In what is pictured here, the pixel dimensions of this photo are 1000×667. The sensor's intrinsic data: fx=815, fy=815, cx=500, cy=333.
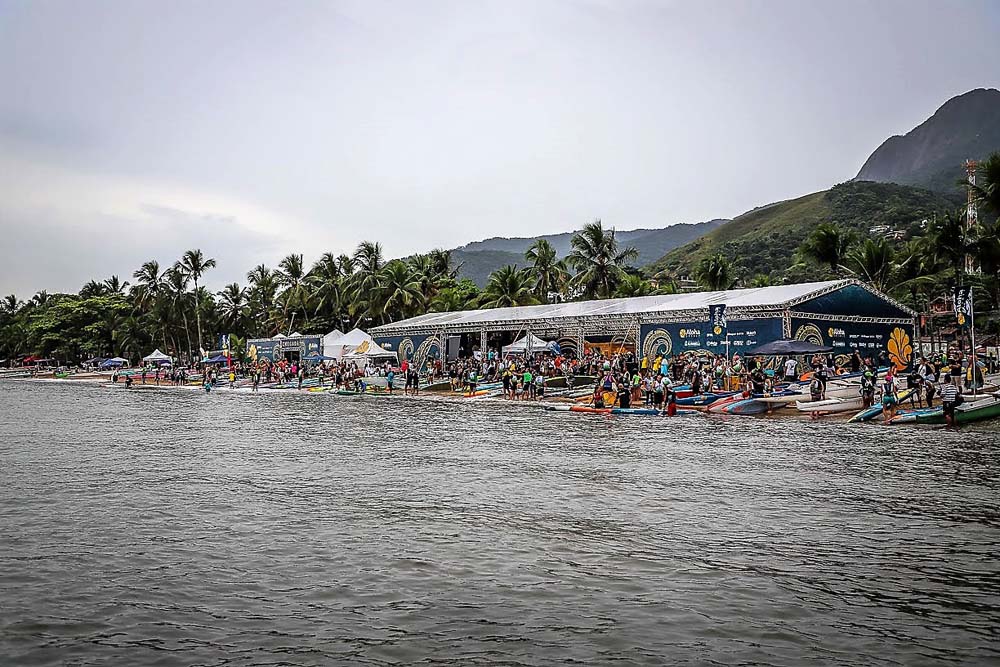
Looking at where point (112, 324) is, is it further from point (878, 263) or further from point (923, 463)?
point (923, 463)

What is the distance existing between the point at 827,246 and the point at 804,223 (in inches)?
2978

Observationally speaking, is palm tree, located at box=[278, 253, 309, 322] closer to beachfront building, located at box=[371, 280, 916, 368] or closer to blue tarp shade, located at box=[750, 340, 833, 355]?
beachfront building, located at box=[371, 280, 916, 368]

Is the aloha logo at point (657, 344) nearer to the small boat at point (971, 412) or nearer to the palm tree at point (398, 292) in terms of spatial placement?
the small boat at point (971, 412)

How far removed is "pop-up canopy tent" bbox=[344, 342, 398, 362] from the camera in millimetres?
49875

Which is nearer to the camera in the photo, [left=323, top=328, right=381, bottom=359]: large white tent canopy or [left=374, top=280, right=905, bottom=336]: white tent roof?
[left=374, top=280, right=905, bottom=336]: white tent roof

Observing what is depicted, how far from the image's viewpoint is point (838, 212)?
115m

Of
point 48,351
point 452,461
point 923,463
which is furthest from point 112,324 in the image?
point 923,463

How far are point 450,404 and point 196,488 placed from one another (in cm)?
2136

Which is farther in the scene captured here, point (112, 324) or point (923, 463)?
point (112, 324)

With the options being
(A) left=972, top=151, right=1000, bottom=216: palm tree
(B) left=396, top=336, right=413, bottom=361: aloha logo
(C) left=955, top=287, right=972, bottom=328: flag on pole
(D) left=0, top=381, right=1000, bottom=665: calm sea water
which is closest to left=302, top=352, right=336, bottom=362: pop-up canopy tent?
(B) left=396, top=336, right=413, bottom=361: aloha logo

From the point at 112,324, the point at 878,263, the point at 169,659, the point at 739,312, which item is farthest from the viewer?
the point at 112,324

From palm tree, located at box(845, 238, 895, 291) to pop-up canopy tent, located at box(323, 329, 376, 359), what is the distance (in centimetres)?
2951

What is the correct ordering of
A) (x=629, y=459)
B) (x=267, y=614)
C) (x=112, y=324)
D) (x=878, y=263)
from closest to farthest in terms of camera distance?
(x=267, y=614), (x=629, y=459), (x=878, y=263), (x=112, y=324)

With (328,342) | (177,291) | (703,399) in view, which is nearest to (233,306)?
(177,291)
